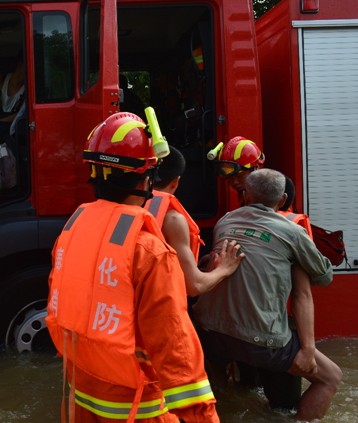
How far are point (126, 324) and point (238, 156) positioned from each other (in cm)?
242

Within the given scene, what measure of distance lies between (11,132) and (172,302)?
304 centimetres

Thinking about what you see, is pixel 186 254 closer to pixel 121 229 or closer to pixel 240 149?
pixel 121 229

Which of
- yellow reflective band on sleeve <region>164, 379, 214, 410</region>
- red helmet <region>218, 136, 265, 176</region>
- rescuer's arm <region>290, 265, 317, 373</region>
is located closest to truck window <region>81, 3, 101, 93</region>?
red helmet <region>218, 136, 265, 176</region>

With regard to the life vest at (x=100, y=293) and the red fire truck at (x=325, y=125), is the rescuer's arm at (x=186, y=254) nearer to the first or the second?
the life vest at (x=100, y=293)

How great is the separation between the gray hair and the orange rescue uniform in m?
1.42

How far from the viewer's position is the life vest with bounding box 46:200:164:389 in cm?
212

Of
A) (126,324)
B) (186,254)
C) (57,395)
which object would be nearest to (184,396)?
(126,324)

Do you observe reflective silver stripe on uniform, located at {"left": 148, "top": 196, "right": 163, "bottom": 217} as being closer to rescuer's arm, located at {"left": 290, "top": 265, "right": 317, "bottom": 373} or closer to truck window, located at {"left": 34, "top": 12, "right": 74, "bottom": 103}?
rescuer's arm, located at {"left": 290, "top": 265, "right": 317, "bottom": 373}

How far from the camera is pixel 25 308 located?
4.66m

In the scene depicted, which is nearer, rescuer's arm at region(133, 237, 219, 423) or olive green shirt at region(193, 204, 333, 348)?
rescuer's arm at region(133, 237, 219, 423)

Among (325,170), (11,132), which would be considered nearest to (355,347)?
(325,170)

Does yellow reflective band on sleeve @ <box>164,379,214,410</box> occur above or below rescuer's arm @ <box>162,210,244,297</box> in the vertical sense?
below

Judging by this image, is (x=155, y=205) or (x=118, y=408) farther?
(x=155, y=205)

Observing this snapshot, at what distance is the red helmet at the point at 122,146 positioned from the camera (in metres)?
2.29
